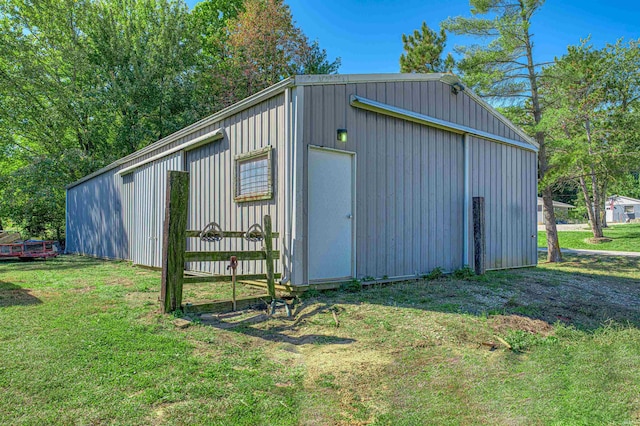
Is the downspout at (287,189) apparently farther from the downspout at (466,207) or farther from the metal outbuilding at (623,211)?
the metal outbuilding at (623,211)

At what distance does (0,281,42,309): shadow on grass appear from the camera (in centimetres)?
444

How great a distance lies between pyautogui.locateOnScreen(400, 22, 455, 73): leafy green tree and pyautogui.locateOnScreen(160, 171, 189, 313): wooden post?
15737 mm

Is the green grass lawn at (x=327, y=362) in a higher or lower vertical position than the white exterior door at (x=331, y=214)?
lower

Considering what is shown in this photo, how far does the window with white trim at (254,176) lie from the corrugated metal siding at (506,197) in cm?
391

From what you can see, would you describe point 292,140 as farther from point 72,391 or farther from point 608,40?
point 608,40

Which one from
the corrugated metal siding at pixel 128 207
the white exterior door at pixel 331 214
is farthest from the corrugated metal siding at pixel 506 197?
the corrugated metal siding at pixel 128 207

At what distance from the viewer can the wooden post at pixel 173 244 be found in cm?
391

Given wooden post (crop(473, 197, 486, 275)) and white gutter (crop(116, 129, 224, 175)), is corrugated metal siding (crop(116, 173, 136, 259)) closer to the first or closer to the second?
white gutter (crop(116, 129, 224, 175))

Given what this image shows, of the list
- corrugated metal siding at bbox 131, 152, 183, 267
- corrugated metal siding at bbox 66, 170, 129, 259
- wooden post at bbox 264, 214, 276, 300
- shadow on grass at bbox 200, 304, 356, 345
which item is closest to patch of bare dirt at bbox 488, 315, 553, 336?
shadow on grass at bbox 200, 304, 356, 345

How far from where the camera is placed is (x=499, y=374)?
2779mm

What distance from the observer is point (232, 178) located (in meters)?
6.06

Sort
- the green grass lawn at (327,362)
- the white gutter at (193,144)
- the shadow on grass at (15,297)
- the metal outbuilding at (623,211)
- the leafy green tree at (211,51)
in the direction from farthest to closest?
the metal outbuilding at (623,211), the leafy green tree at (211,51), the white gutter at (193,144), the shadow on grass at (15,297), the green grass lawn at (327,362)

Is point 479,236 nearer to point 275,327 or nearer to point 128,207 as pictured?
point 275,327

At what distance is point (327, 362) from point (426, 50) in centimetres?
1746
